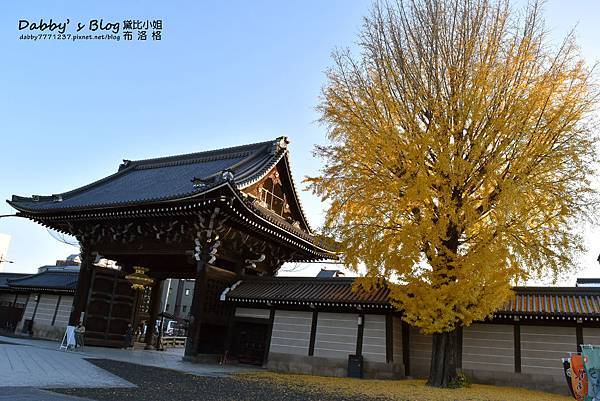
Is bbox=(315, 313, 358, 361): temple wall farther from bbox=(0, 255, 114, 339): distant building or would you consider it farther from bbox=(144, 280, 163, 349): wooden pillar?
bbox=(0, 255, 114, 339): distant building

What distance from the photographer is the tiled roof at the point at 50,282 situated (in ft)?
84.4

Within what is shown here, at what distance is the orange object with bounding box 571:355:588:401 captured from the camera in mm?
8336

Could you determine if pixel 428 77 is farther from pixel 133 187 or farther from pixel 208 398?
pixel 133 187

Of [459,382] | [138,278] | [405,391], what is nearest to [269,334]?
[405,391]

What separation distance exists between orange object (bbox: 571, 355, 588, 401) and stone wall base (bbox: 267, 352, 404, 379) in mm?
8331

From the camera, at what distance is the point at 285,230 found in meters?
20.1

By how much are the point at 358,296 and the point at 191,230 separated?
7.51 m

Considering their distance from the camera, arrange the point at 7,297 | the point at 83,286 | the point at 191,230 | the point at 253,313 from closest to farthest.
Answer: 1. the point at 191,230
2. the point at 253,313
3. the point at 83,286
4. the point at 7,297

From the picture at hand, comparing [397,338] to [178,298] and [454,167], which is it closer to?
[454,167]

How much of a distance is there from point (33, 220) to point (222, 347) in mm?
12268

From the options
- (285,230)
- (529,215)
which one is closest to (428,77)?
(529,215)

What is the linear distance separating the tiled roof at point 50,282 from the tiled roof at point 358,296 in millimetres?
12076

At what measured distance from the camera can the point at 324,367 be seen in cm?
1731

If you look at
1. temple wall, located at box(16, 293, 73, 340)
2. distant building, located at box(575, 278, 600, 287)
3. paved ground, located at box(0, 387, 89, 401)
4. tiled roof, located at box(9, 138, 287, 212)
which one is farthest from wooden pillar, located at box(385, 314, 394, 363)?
temple wall, located at box(16, 293, 73, 340)
